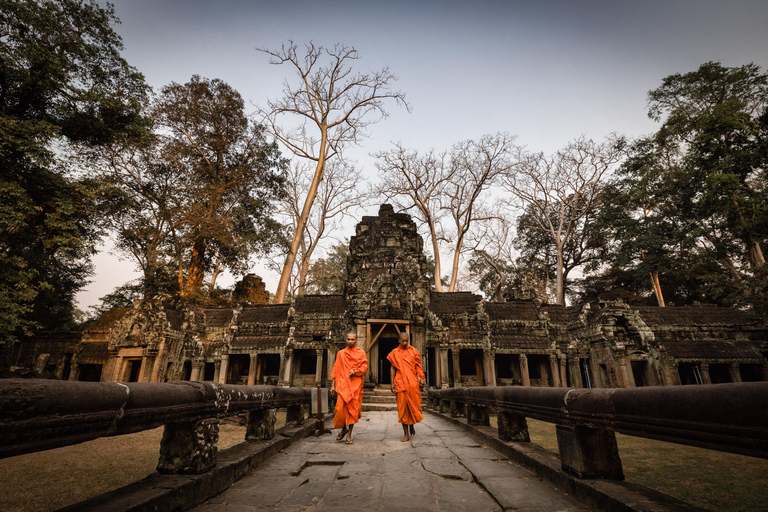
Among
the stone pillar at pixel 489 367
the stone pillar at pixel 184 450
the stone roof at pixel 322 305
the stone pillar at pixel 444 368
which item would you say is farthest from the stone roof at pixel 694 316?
the stone pillar at pixel 184 450

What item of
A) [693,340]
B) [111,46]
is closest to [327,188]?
[111,46]

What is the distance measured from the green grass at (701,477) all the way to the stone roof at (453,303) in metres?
9.83

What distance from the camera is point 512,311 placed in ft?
54.5

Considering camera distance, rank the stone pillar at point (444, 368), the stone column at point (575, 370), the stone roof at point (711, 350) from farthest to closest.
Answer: the stone column at point (575, 370) → the stone roof at point (711, 350) → the stone pillar at point (444, 368)

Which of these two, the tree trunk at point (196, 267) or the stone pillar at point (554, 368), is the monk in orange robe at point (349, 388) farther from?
the tree trunk at point (196, 267)

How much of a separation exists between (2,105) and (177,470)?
1488 cm

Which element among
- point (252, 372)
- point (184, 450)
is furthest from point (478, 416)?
point (252, 372)

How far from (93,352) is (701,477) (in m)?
21.1

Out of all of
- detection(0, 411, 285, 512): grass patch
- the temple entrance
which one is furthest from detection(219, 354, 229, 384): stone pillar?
detection(0, 411, 285, 512): grass patch

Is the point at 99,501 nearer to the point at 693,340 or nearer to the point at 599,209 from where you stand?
the point at 693,340

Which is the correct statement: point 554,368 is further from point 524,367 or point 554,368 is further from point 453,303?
point 453,303

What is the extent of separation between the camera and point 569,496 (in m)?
2.74

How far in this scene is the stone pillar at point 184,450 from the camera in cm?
270

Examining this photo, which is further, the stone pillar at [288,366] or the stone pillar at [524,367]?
the stone pillar at [288,366]
